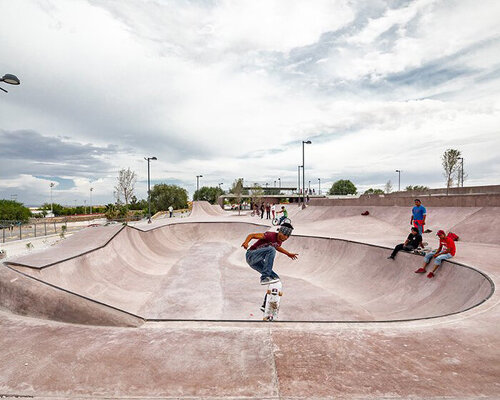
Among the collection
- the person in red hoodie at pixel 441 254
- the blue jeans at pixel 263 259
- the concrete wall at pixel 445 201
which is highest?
the concrete wall at pixel 445 201

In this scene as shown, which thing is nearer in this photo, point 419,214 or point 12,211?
point 419,214

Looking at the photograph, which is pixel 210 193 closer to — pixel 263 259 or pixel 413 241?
pixel 413 241

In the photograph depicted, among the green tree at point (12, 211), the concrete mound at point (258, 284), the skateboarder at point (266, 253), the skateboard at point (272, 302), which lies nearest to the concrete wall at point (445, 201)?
the concrete mound at point (258, 284)

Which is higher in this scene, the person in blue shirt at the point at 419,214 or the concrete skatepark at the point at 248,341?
the person in blue shirt at the point at 419,214

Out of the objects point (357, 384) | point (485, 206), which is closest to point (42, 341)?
point (357, 384)

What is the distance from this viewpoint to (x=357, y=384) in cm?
285

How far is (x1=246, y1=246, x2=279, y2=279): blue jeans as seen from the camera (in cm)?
493

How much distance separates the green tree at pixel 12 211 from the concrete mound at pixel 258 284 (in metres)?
40.9

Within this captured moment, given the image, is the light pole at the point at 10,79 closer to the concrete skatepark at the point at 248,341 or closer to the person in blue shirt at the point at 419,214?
the concrete skatepark at the point at 248,341

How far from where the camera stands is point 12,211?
4375 cm

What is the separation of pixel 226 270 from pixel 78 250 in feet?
21.1

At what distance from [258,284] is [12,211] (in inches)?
1995

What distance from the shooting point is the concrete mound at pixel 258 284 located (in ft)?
22.8

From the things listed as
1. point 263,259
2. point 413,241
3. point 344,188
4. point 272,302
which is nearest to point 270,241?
point 263,259
